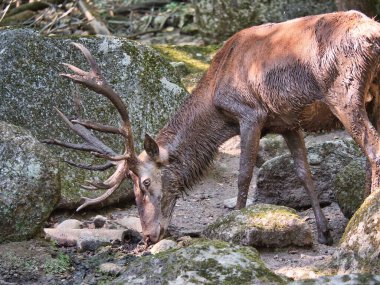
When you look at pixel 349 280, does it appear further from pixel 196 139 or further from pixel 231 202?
pixel 231 202

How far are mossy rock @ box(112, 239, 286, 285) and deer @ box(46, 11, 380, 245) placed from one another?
10.1 feet

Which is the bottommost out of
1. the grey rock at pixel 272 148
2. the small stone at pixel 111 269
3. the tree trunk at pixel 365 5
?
the grey rock at pixel 272 148

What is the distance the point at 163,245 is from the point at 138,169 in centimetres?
97

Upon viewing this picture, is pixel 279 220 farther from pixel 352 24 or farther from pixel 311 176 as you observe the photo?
pixel 352 24

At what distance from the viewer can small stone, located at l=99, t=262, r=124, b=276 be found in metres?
7.06

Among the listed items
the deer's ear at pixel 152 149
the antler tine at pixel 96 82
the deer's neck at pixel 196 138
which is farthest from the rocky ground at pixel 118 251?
the antler tine at pixel 96 82

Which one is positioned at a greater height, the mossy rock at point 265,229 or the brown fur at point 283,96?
the brown fur at point 283,96

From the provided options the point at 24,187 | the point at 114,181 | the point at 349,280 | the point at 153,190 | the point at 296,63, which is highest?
the point at 296,63

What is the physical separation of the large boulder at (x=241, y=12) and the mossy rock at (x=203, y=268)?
32.9 ft

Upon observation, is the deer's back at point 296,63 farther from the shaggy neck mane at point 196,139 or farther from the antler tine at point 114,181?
the antler tine at point 114,181

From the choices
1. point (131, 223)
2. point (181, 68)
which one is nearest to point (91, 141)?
point (131, 223)

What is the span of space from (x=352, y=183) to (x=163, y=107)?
10.2 ft

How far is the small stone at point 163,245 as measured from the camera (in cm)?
773

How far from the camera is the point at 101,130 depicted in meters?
8.16
